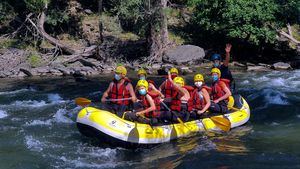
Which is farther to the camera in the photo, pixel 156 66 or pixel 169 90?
pixel 156 66

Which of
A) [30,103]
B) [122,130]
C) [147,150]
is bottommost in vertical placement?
[30,103]

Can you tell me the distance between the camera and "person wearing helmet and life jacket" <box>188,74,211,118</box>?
36.7ft

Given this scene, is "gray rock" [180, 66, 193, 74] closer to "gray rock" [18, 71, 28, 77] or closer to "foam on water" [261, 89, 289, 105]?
"foam on water" [261, 89, 289, 105]

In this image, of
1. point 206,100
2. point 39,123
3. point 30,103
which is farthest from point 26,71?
point 206,100

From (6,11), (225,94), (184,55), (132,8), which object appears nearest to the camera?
(225,94)


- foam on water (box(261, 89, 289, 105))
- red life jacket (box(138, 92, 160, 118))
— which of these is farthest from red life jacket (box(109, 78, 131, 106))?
foam on water (box(261, 89, 289, 105))

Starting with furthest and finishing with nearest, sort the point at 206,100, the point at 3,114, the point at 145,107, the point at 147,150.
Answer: the point at 3,114
the point at 206,100
the point at 145,107
the point at 147,150

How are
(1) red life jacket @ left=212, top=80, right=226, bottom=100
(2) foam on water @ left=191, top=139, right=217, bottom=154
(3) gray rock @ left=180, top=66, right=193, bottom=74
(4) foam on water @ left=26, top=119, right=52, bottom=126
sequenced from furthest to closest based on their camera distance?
(3) gray rock @ left=180, top=66, right=193, bottom=74 < (4) foam on water @ left=26, top=119, right=52, bottom=126 < (1) red life jacket @ left=212, top=80, right=226, bottom=100 < (2) foam on water @ left=191, top=139, right=217, bottom=154

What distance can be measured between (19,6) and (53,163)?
636 inches

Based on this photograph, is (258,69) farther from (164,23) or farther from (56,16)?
(56,16)

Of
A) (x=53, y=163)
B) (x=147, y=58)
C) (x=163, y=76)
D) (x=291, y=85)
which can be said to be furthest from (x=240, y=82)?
(x=53, y=163)

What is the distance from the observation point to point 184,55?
21.8 metres

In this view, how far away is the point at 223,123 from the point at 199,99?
0.85 metres

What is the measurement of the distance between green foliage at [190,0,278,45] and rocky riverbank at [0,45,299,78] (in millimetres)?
1250
